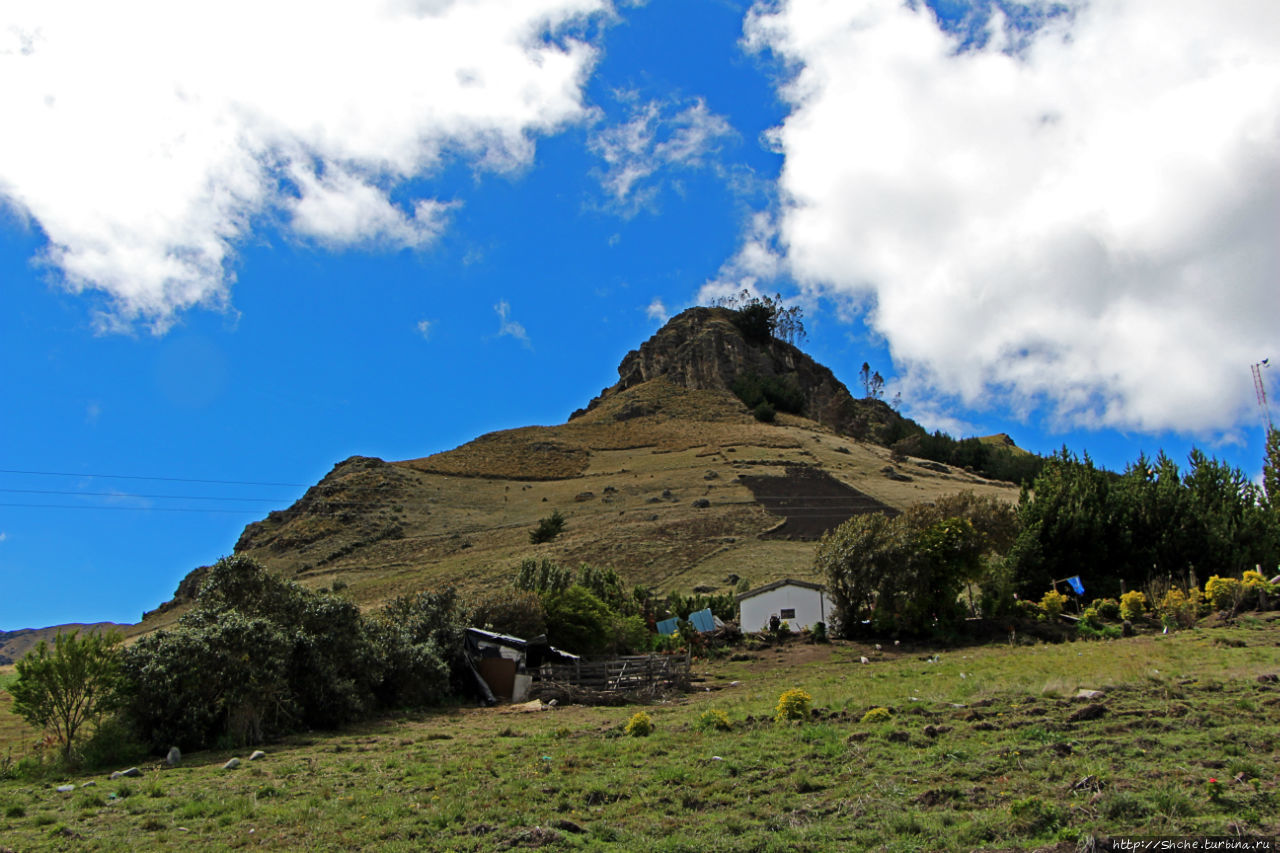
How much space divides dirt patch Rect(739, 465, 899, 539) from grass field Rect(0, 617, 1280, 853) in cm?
3651

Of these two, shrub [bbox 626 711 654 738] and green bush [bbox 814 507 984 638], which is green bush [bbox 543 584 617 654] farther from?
shrub [bbox 626 711 654 738]

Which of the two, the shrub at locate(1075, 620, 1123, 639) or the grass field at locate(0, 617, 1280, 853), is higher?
the shrub at locate(1075, 620, 1123, 639)

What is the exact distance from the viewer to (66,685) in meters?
15.9

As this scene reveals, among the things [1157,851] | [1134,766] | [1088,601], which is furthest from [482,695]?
[1088,601]

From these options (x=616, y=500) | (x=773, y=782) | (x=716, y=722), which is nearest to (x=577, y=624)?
(x=716, y=722)

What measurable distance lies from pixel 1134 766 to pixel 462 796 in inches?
315

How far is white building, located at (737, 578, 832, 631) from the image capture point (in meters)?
35.9

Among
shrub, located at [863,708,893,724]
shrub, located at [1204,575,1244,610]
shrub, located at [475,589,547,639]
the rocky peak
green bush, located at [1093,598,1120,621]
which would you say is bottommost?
shrub, located at [863,708,893,724]

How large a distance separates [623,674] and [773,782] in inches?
548

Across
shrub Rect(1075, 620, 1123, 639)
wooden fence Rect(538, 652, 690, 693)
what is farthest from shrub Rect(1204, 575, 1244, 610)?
wooden fence Rect(538, 652, 690, 693)

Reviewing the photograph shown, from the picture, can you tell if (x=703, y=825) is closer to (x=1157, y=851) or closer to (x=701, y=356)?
(x=1157, y=851)

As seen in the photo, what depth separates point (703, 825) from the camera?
8.46 meters

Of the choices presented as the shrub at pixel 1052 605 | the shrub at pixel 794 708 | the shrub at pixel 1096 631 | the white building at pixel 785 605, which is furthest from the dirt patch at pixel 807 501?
the shrub at pixel 794 708

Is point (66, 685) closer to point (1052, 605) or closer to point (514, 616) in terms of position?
point (514, 616)
